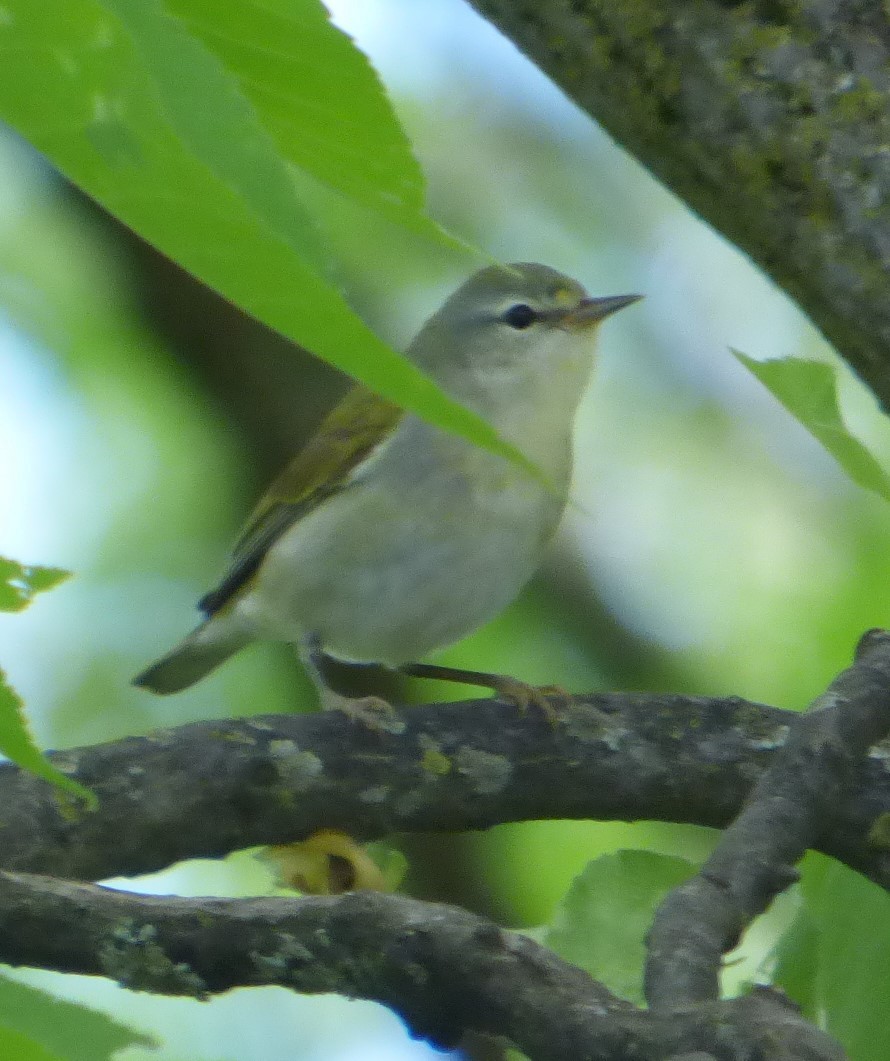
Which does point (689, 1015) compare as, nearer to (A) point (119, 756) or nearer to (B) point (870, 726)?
(B) point (870, 726)

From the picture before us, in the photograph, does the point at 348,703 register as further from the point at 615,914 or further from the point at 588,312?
the point at 588,312

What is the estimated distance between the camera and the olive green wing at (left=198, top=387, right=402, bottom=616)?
3938mm

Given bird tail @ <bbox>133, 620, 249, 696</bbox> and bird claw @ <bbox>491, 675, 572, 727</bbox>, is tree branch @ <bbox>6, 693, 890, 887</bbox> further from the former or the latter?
bird tail @ <bbox>133, 620, 249, 696</bbox>

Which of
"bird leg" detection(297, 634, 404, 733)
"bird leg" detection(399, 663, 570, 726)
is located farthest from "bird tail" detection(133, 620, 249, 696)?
"bird leg" detection(399, 663, 570, 726)

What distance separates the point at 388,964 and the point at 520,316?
3.19 meters

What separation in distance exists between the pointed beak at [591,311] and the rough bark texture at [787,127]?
7.66 feet

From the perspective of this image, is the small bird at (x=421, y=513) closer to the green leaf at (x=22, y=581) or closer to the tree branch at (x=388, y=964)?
the tree branch at (x=388, y=964)

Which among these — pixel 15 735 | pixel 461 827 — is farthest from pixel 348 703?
pixel 15 735

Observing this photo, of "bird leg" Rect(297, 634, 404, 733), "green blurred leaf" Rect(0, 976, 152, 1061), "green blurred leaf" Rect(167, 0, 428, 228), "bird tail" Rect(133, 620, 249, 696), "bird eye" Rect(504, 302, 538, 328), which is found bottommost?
"bird tail" Rect(133, 620, 249, 696)

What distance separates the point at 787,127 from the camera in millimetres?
1831

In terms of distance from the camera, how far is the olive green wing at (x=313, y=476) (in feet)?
12.9

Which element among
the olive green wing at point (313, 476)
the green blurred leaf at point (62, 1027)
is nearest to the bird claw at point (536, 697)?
the olive green wing at point (313, 476)

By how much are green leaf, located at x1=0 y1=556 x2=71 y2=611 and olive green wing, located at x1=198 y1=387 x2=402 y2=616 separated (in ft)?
9.51

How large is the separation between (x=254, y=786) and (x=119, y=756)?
0.64 ft
